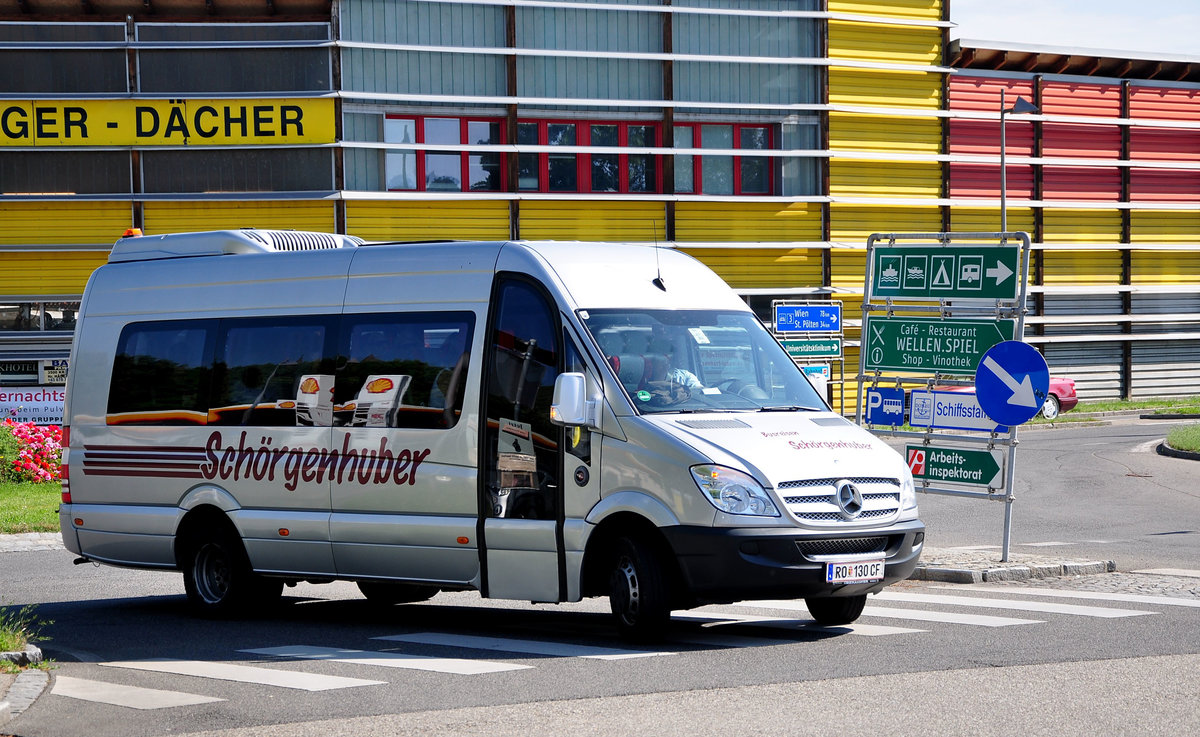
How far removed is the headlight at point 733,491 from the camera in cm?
960

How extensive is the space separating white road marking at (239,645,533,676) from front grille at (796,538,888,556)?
1.83m

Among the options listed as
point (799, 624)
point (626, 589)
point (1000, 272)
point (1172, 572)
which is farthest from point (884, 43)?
point (626, 589)

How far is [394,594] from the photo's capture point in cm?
1340

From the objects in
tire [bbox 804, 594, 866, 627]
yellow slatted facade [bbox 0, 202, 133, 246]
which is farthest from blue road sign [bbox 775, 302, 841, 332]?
yellow slatted facade [bbox 0, 202, 133, 246]

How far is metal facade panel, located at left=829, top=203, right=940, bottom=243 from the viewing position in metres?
38.1

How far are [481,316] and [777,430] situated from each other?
2.27 metres

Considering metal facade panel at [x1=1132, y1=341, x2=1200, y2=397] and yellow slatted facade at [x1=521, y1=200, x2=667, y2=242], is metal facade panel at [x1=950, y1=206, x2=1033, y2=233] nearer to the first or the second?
metal facade panel at [x1=1132, y1=341, x2=1200, y2=397]

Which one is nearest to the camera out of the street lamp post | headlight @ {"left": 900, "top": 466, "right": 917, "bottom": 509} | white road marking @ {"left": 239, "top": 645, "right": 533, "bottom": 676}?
white road marking @ {"left": 239, "top": 645, "right": 533, "bottom": 676}

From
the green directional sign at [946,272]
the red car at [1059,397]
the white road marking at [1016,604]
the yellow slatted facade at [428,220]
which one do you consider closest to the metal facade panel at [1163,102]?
the red car at [1059,397]

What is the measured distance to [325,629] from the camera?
11.6m

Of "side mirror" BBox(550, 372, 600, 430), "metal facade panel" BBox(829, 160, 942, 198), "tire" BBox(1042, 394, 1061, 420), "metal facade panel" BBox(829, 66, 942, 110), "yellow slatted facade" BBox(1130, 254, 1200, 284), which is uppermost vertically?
"metal facade panel" BBox(829, 66, 942, 110)

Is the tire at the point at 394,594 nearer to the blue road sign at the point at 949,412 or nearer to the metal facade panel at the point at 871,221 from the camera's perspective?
the blue road sign at the point at 949,412

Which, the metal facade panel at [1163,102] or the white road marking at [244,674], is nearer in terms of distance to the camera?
the white road marking at [244,674]

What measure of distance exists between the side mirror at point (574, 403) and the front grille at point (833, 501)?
4.37ft
